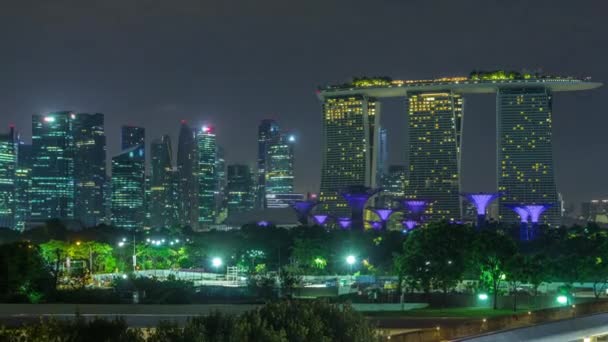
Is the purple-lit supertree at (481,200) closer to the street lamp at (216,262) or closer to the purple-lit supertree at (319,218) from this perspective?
the purple-lit supertree at (319,218)

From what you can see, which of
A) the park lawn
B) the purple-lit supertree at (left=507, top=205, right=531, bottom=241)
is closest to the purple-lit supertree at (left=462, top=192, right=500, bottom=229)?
the purple-lit supertree at (left=507, top=205, right=531, bottom=241)

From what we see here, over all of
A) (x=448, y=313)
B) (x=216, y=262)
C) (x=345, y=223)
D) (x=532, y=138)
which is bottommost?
(x=216, y=262)

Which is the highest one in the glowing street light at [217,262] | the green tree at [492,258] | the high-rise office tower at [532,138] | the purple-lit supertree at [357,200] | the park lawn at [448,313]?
the high-rise office tower at [532,138]

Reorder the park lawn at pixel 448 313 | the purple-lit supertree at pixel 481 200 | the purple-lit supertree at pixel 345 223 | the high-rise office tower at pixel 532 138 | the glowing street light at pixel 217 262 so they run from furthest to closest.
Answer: the high-rise office tower at pixel 532 138, the purple-lit supertree at pixel 345 223, the purple-lit supertree at pixel 481 200, the glowing street light at pixel 217 262, the park lawn at pixel 448 313

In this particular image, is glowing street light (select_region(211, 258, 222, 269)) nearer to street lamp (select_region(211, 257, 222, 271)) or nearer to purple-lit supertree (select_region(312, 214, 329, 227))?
street lamp (select_region(211, 257, 222, 271))

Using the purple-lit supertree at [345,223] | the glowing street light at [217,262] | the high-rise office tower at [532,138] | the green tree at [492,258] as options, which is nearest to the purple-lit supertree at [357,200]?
the purple-lit supertree at [345,223]

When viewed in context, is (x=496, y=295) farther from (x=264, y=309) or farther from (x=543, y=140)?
(x=543, y=140)

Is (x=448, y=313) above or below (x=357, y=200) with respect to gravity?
below

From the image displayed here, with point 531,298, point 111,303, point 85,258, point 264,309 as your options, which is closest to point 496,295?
point 531,298

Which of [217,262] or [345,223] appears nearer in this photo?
[217,262]

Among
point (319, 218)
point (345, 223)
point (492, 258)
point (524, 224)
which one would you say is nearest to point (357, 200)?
point (345, 223)

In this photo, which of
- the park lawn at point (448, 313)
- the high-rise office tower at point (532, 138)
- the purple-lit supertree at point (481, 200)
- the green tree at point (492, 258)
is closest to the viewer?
the park lawn at point (448, 313)

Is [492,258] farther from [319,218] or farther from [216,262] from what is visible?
[319,218]

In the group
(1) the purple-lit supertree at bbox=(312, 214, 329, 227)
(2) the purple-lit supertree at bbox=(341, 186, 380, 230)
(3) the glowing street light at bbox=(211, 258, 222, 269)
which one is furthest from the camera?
(1) the purple-lit supertree at bbox=(312, 214, 329, 227)
